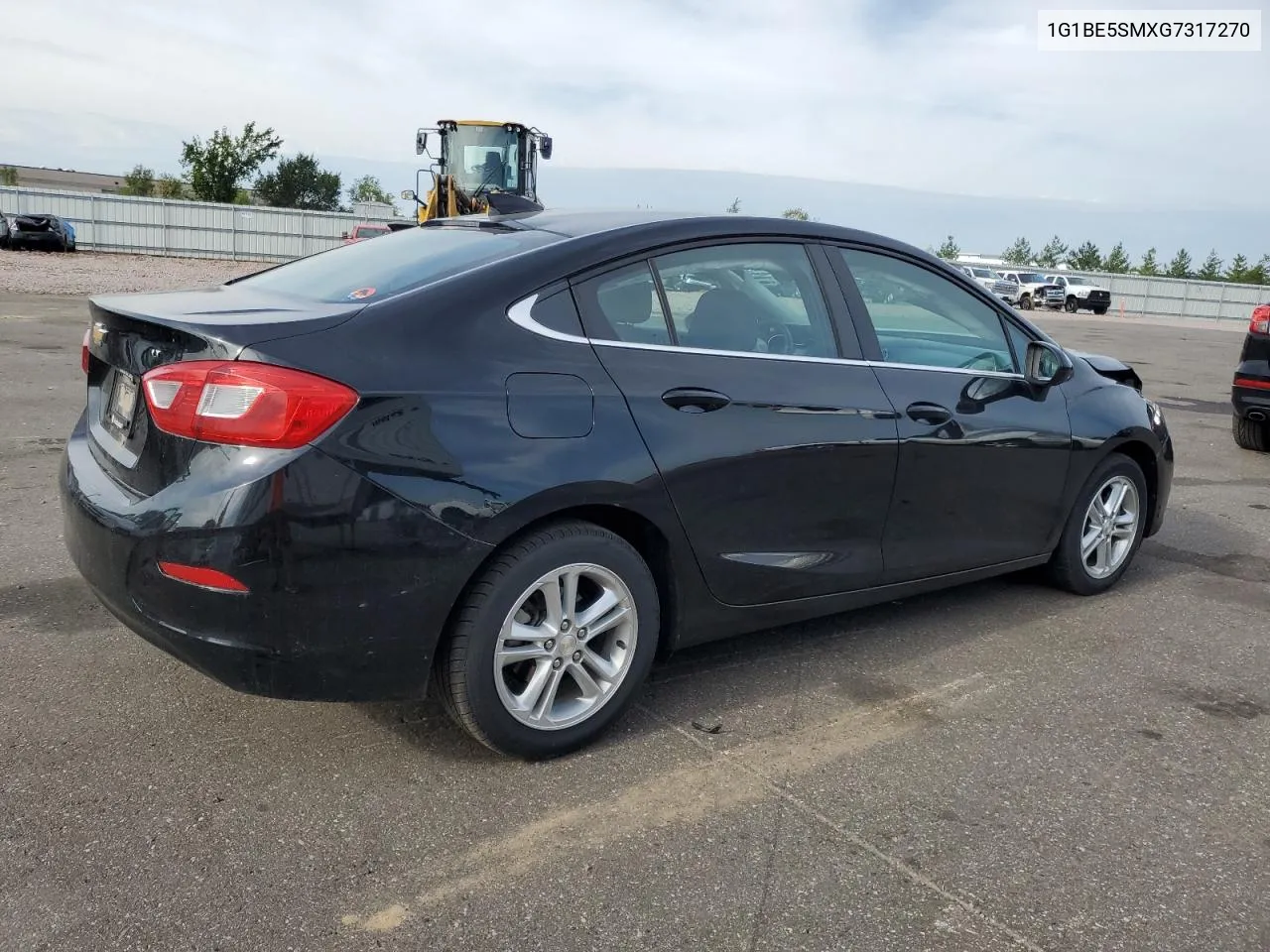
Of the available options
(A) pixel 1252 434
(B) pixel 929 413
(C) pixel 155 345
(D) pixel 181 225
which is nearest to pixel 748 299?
(B) pixel 929 413

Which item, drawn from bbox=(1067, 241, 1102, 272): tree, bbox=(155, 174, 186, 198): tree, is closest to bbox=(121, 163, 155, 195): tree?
bbox=(155, 174, 186, 198): tree

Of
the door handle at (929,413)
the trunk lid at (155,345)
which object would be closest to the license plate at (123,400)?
the trunk lid at (155,345)

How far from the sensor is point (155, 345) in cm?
297

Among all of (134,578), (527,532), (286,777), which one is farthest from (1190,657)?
(134,578)

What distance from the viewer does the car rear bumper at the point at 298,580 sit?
2.70 meters

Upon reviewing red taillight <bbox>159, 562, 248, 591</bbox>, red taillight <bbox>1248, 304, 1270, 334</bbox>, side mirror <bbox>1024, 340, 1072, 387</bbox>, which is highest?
red taillight <bbox>1248, 304, 1270, 334</bbox>

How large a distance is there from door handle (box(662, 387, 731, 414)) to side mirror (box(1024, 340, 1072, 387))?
169 cm

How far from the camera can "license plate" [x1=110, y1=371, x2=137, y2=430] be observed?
3.04m

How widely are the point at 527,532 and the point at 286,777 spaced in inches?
37.3

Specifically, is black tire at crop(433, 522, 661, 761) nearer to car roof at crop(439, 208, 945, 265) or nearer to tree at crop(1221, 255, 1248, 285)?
car roof at crop(439, 208, 945, 265)

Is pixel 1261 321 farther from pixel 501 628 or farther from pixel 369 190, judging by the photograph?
pixel 369 190

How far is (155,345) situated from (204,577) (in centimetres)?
69

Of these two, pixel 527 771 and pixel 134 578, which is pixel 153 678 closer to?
pixel 134 578

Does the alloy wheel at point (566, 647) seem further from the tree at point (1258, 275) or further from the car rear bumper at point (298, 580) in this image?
the tree at point (1258, 275)
